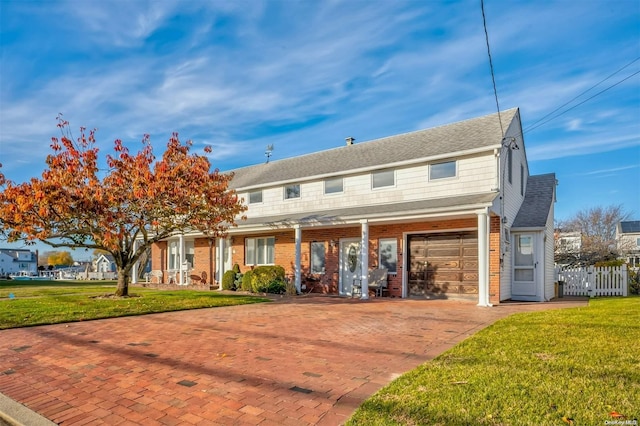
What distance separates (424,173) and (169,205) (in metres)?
9.16

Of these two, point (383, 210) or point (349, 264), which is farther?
Answer: point (349, 264)

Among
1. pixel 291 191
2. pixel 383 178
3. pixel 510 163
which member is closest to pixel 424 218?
pixel 383 178

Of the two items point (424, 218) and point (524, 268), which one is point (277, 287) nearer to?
point (424, 218)

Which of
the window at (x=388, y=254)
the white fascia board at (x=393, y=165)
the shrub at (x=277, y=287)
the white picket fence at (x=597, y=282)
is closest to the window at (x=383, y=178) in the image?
the white fascia board at (x=393, y=165)

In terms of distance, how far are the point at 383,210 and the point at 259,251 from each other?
26.4 feet

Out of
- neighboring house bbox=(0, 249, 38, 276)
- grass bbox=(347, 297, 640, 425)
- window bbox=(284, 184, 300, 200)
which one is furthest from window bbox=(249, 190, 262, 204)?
neighboring house bbox=(0, 249, 38, 276)

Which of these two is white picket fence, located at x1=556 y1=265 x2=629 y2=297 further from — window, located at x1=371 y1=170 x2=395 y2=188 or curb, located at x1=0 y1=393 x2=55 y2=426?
curb, located at x1=0 y1=393 x2=55 y2=426

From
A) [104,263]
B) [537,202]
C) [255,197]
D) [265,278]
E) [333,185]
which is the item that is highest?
[333,185]

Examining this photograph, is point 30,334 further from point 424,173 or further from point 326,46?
point 424,173

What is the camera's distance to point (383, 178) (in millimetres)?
16203

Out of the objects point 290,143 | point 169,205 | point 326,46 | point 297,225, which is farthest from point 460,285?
point 290,143

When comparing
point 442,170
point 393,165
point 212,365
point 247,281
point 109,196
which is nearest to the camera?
point 212,365

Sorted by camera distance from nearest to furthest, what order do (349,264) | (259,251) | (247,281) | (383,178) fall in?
(383,178) → (349,264) → (247,281) → (259,251)

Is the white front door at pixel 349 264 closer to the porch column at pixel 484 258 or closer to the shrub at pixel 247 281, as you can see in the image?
the shrub at pixel 247 281
